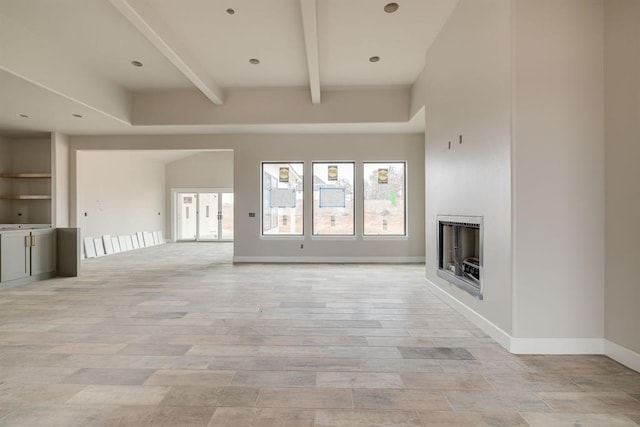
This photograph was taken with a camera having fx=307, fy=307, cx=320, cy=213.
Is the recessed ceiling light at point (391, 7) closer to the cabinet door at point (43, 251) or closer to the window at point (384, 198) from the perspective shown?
the window at point (384, 198)

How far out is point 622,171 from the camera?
227cm

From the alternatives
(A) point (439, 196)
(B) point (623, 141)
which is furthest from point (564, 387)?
(A) point (439, 196)

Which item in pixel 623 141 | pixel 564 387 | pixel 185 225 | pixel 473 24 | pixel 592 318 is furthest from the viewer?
pixel 185 225

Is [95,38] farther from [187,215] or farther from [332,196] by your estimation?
[187,215]

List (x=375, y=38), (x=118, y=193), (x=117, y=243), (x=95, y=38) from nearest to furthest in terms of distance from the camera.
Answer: (x=95, y=38)
(x=375, y=38)
(x=117, y=243)
(x=118, y=193)

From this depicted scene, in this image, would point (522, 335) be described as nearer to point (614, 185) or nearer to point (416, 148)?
point (614, 185)

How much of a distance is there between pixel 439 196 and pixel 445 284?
113 centimetres

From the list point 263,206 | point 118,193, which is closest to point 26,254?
point 263,206

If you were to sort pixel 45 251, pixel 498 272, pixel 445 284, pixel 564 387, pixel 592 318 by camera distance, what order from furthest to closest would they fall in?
pixel 45 251 → pixel 445 284 → pixel 498 272 → pixel 592 318 → pixel 564 387

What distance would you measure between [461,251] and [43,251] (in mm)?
6511

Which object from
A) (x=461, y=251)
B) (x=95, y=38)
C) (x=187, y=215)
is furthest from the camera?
(x=187, y=215)

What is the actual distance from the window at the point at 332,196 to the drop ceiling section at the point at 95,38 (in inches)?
135

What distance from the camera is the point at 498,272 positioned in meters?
2.67

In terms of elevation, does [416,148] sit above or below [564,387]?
above
